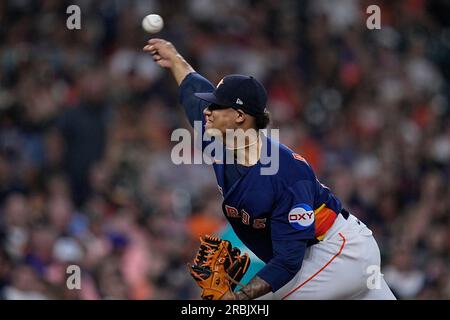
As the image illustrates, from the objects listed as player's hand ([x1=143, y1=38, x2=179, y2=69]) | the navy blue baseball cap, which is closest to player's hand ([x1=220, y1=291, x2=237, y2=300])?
the navy blue baseball cap

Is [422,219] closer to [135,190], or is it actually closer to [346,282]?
[135,190]

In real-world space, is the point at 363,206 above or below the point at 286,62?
below

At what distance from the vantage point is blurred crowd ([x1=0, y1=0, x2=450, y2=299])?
8.95 m

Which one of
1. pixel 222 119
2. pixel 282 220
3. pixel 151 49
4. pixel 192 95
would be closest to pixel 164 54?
pixel 151 49

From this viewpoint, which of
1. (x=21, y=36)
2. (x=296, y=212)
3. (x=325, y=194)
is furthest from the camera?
(x=21, y=36)

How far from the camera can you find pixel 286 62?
460 inches

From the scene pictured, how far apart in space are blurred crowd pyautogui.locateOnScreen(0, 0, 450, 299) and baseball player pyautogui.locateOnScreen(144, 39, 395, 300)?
3039mm

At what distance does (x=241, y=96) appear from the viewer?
516 centimetres

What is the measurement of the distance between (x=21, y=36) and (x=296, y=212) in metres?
6.72

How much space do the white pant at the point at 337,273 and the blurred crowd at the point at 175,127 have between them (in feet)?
9.96

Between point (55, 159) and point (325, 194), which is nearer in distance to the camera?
point (325, 194)

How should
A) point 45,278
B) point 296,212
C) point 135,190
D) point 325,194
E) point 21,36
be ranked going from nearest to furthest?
point 296,212 < point 325,194 < point 45,278 < point 135,190 < point 21,36
